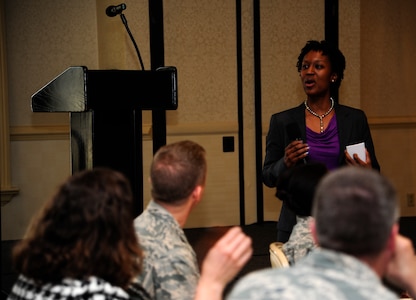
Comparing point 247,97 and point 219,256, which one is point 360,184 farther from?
point 247,97

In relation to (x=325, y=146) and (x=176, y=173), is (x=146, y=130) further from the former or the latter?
(x=176, y=173)

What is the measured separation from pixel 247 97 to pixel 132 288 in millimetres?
4368

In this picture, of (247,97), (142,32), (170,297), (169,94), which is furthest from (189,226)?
(170,297)

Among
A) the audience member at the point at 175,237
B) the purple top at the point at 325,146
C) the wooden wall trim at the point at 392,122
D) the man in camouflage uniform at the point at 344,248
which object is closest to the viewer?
the man in camouflage uniform at the point at 344,248

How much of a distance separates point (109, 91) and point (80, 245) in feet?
4.86

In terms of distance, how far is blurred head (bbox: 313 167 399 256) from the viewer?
46.8 inches

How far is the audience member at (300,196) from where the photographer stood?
221 centimetres

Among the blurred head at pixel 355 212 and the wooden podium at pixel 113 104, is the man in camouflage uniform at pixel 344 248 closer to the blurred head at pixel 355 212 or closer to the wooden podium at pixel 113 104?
the blurred head at pixel 355 212

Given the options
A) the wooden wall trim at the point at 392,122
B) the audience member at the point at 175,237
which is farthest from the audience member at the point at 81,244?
the wooden wall trim at the point at 392,122

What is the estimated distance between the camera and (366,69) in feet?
21.3

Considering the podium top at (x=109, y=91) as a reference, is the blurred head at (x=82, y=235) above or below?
below

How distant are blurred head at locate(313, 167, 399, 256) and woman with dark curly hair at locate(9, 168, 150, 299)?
0.50m

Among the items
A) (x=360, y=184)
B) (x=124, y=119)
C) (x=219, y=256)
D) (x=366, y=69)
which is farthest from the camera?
(x=366, y=69)

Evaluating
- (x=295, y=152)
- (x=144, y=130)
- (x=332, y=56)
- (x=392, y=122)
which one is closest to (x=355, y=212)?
(x=295, y=152)
